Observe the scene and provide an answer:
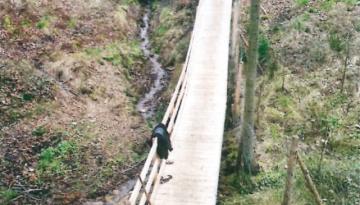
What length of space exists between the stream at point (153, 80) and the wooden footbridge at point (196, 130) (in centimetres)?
278

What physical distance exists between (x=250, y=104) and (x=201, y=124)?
1.96 metres

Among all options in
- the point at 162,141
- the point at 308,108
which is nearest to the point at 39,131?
the point at 162,141

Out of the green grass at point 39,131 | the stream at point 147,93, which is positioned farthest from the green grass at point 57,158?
the stream at point 147,93

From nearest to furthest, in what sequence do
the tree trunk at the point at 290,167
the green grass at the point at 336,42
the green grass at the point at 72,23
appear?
the tree trunk at the point at 290,167, the green grass at the point at 336,42, the green grass at the point at 72,23

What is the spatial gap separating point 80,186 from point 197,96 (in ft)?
16.2

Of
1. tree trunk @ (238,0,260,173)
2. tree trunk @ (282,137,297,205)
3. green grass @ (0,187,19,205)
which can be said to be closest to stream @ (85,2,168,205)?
green grass @ (0,187,19,205)

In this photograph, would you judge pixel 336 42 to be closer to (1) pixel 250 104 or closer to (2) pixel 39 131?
(1) pixel 250 104

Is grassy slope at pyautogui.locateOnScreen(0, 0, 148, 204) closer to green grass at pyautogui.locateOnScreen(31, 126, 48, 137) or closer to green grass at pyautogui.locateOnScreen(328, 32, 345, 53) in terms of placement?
green grass at pyautogui.locateOnScreen(31, 126, 48, 137)

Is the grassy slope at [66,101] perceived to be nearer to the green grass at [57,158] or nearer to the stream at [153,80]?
the green grass at [57,158]

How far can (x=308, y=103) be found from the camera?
1541cm

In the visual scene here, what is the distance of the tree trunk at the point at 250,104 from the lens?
38.6 feet

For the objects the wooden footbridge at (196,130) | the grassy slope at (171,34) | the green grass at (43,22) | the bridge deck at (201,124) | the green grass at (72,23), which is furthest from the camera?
the green grass at (72,23)

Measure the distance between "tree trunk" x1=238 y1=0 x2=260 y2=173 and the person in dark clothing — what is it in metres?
2.45

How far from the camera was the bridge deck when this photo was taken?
1091 centimetres
